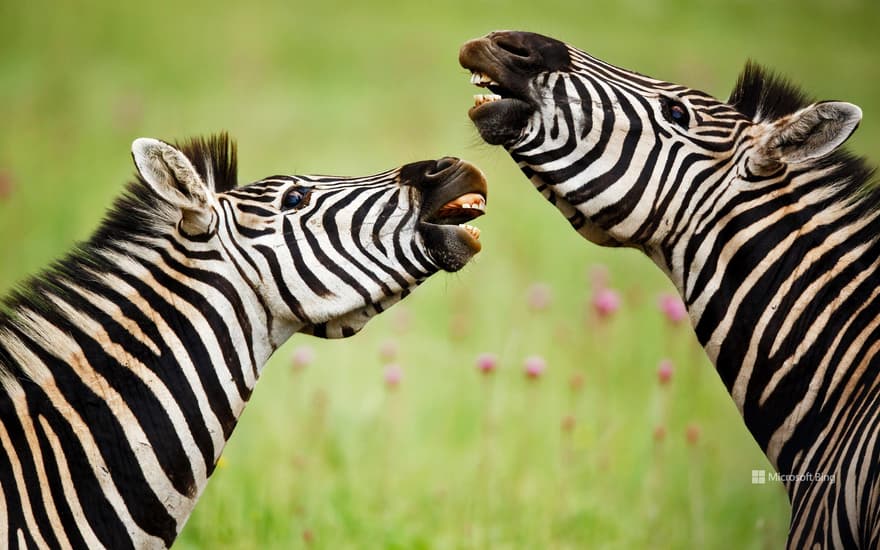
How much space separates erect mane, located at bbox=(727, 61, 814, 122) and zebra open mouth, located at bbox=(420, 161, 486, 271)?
4.70 ft

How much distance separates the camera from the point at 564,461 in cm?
695

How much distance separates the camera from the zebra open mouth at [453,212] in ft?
14.5

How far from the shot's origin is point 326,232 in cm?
441

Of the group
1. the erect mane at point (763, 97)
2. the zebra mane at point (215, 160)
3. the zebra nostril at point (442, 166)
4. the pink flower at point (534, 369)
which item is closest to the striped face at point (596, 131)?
the erect mane at point (763, 97)

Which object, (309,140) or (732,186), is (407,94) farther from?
(732,186)

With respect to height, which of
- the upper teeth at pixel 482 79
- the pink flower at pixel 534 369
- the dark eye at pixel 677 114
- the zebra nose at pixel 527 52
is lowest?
the pink flower at pixel 534 369

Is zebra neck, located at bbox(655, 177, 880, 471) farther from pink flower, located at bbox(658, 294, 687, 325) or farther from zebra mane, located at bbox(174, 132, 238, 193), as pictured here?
pink flower, located at bbox(658, 294, 687, 325)

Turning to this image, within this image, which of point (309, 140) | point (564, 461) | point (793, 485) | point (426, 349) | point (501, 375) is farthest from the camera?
point (309, 140)

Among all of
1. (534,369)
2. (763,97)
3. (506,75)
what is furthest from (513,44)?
(534,369)

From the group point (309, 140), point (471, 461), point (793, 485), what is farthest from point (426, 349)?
point (793, 485)

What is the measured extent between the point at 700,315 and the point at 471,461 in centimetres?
450

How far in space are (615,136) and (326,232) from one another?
141 centimetres

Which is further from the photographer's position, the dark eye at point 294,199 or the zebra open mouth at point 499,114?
the zebra open mouth at point 499,114

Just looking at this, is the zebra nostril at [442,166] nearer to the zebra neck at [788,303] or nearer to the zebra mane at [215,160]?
the zebra mane at [215,160]
